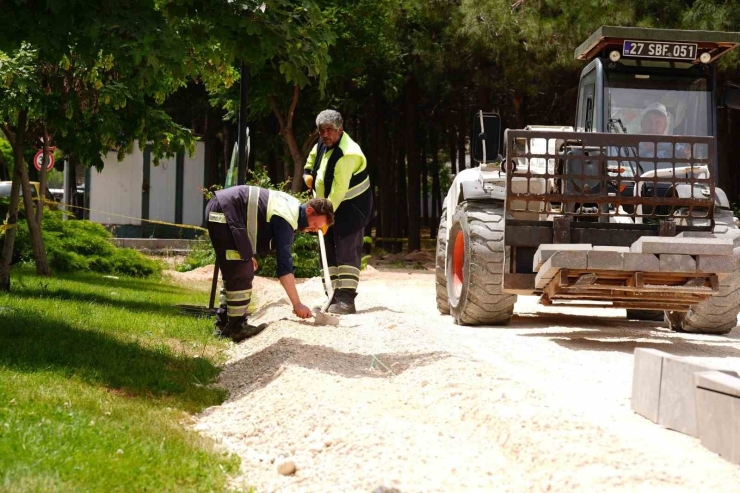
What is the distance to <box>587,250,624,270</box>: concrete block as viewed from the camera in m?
8.66

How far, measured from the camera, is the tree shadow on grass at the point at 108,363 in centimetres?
697

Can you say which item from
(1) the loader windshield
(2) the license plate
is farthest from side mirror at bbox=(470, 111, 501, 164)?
(2) the license plate

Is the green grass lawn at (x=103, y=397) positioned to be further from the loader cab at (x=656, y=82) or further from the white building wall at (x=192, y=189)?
the white building wall at (x=192, y=189)

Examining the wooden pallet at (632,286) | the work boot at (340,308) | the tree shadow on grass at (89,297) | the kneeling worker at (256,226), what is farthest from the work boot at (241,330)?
the wooden pallet at (632,286)

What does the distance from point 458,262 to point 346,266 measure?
1.21m

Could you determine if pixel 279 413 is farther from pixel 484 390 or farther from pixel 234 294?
pixel 234 294

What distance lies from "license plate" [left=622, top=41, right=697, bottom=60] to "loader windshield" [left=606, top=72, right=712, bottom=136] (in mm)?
207

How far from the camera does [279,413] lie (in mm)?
6227

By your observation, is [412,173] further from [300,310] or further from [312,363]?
[312,363]

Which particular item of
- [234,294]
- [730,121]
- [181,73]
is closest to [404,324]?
[234,294]

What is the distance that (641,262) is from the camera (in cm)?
867

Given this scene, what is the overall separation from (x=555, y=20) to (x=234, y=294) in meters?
15.0

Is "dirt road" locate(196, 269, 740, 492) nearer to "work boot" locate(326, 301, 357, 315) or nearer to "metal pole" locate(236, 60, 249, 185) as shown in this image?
"work boot" locate(326, 301, 357, 315)

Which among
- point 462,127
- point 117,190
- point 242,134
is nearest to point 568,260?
point 242,134
